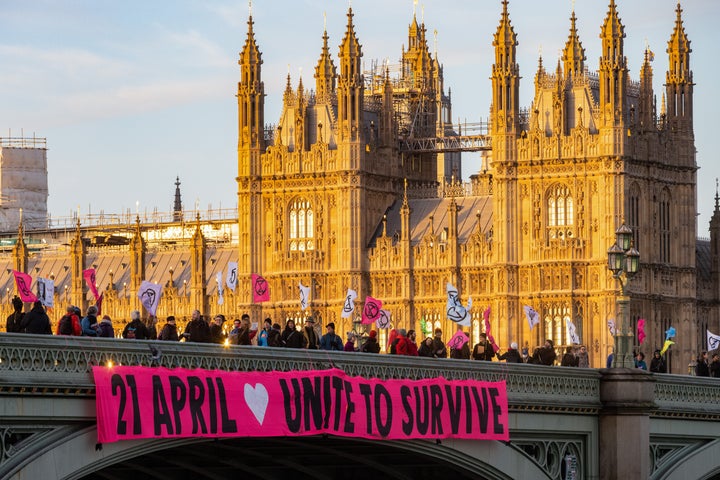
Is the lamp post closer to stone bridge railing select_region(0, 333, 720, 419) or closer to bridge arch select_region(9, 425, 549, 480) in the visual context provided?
stone bridge railing select_region(0, 333, 720, 419)

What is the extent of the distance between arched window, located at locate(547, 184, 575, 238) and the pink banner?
57520 mm

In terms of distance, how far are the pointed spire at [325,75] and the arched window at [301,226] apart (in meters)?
5.34

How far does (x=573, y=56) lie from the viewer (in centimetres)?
11606

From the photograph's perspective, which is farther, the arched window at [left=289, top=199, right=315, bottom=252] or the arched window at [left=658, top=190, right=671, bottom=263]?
the arched window at [left=289, top=199, right=315, bottom=252]

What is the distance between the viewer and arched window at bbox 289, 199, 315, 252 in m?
121

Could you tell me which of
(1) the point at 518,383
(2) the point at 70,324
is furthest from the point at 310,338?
(2) the point at 70,324


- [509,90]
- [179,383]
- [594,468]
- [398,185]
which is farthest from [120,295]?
[179,383]

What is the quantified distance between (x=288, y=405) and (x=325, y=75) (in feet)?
243

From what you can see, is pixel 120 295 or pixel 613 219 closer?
pixel 613 219

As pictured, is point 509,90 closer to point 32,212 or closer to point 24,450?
point 32,212

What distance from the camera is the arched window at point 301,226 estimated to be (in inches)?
4771

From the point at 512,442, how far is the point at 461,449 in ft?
6.41

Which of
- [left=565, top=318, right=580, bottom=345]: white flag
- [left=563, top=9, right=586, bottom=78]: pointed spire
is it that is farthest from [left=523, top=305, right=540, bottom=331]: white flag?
[left=563, top=9, right=586, bottom=78]: pointed spire

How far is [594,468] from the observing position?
199 feet
